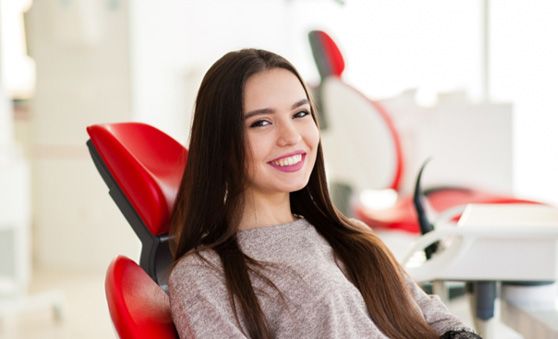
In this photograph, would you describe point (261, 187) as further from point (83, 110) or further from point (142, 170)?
point (83, 110)

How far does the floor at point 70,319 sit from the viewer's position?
122 inches

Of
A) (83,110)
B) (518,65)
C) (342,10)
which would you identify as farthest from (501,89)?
(83,110)

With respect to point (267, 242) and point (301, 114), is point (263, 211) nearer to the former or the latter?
point (267, 242)

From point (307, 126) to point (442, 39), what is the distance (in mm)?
3393

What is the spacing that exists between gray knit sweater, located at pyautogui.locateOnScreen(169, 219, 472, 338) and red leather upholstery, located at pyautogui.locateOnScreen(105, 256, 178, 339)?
0.04 metres

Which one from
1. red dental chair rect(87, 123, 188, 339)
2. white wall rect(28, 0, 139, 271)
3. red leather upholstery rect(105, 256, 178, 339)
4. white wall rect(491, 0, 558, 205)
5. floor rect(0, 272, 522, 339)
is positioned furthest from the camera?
white wall rect(491, 0, 558, 205)

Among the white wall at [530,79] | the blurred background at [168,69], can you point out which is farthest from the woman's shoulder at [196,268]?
the white wall at [530,79]

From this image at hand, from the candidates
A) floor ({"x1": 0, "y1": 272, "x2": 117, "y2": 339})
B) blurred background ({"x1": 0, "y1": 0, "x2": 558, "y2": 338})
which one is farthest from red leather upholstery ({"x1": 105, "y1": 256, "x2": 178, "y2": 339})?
blurred background ({"x1": 0, "y1": 0, "x2": 558, "y2": 338})

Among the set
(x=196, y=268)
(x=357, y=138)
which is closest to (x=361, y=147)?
(x=357, y=138)

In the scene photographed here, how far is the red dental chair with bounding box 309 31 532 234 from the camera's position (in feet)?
9.66

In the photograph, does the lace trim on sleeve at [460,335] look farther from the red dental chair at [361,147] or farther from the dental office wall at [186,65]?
the dental office wall at [186,65]

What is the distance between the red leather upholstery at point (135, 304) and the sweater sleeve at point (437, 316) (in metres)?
0.41

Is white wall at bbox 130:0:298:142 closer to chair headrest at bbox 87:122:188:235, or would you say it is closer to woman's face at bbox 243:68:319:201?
chair headrest at bbox 87:122:188:235

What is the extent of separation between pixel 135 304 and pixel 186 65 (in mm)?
3403
